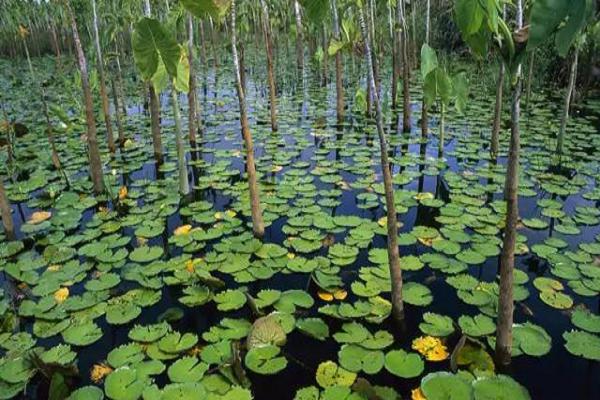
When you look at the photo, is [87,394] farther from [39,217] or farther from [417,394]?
[39,217]

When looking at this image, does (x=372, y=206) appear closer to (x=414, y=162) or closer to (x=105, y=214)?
(x=414, y=162)

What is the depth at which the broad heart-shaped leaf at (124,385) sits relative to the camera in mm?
2883

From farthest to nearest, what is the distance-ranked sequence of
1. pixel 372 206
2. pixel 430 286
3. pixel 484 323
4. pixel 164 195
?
pixel 164 195, pixel 372 206, pixel 430 286, pixel 484 323

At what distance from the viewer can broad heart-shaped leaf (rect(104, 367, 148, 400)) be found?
288 cm

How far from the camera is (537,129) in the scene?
326 inches

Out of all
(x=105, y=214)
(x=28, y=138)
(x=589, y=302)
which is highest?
(x=28, y=138)

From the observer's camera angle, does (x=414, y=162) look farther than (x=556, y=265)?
Yes

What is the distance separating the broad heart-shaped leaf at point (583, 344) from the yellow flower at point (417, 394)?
119cm

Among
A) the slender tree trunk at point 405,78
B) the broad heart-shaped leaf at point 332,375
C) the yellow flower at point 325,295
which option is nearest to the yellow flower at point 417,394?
the broad heart-shaped leaf at point 332,375

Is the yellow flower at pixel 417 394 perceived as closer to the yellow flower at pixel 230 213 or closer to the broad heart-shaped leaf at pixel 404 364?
the broad heart-shaped leaf at pixel 404 364

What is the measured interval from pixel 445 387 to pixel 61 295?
330cm

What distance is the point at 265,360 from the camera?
10.5 feet

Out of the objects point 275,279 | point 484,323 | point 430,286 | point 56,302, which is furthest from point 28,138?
point 484,323

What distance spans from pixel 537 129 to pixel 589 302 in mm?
5447
